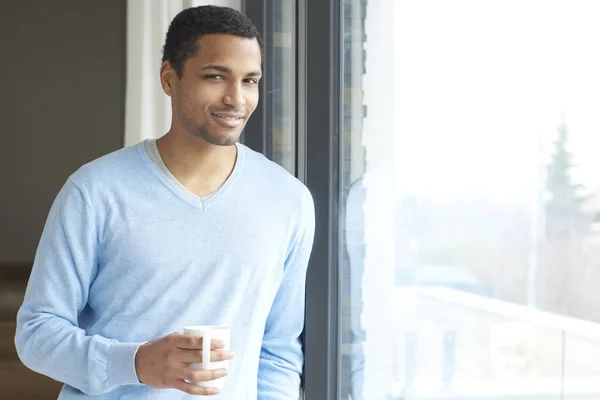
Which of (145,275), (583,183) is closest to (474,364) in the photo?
(583,183)

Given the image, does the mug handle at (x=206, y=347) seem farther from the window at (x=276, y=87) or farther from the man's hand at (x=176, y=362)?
the window at (x=276, y=87)

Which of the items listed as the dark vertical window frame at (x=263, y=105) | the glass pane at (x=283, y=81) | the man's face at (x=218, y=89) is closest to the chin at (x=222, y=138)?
the man's face at (x=218, y=89)

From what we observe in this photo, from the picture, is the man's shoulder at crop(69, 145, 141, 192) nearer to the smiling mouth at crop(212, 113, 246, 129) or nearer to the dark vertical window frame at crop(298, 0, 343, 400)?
the smiling mouth at crop(212, 113, 246, 129)

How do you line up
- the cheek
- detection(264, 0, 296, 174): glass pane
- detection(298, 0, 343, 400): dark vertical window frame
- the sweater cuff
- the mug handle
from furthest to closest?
1. detection(264, 0, 296, 174): glass pane
2. detection(298, 0, 343, 400): dark vertical window frame
3. the cheek
4. the sweater cuff
5. the mug handle

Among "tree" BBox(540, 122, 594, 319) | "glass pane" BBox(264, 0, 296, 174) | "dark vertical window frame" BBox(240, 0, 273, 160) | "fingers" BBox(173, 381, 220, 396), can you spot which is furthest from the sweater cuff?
"dark vertical window frame" BBox(240, 0, 273, 160)

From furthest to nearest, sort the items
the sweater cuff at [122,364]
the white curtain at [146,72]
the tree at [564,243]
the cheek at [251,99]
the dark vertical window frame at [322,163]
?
the white curtain at [146,72], the dark vertical window frame at [322,163], the cheek at [251,99], the sweater cuff at [122,364], the tree at [564,243]

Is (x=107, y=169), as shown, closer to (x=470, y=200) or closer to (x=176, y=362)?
(x=176, y=362)

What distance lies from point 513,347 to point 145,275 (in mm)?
624

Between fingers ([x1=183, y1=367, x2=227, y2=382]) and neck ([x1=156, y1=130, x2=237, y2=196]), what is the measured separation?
39cm

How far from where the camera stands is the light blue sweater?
1349mm

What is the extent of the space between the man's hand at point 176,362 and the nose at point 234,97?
41 cm

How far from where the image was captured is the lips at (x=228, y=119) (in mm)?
1390

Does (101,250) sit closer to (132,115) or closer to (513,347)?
(513,347)

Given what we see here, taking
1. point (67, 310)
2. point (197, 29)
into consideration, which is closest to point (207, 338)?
point (67, 310)
